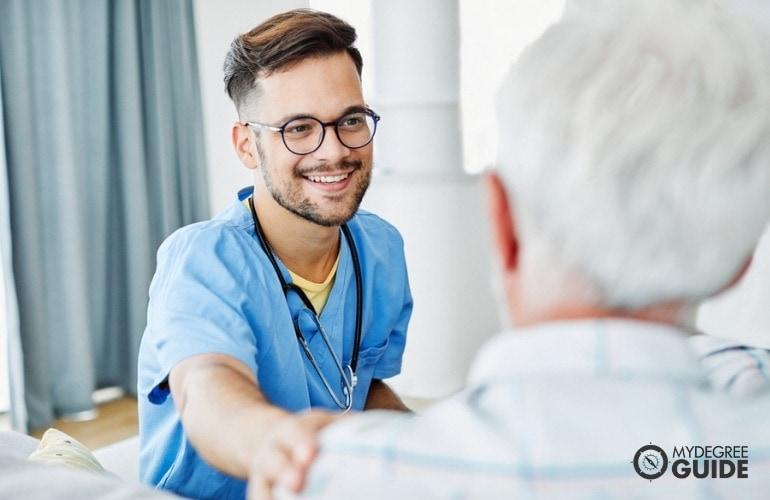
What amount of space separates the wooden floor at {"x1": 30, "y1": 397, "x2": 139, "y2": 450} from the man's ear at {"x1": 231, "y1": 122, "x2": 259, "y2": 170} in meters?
1.76

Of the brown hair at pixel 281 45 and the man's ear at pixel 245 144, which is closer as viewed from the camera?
the brown hair at pixel 281 45

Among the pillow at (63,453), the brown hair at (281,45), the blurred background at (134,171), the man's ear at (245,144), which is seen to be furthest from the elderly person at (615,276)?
the blurred background at (134,171)

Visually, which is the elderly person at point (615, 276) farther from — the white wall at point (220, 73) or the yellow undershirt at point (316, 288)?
the white wall at point (220, 73)

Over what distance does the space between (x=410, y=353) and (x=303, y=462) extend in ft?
8.63

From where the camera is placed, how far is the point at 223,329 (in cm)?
110

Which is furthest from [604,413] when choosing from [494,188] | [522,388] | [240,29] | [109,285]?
[240,29]

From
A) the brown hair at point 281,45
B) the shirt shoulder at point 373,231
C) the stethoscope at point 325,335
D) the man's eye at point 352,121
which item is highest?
the brown hair at point 281,45

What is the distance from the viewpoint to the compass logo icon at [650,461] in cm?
53

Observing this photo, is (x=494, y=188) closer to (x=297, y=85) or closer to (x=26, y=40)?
(x=297, y=85)

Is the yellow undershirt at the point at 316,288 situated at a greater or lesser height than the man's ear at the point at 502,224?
lesser

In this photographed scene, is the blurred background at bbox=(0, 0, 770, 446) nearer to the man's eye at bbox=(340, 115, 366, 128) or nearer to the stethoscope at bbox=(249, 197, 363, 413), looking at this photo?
the stethoscope at bbox=(249, 197, 363, 413)

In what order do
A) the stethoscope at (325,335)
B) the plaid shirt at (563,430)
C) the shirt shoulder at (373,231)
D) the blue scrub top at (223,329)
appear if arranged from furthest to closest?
the shirt shoulder at (373,231) → the stethoscope at (325,335) → the blue scrub top at (223,329) → the plaid shirt at (563,430)

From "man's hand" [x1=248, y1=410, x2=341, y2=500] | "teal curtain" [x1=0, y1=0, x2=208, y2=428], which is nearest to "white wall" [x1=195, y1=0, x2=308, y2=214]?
"teal curtain" [x1=0, y1=0, x2=208, y2=428]

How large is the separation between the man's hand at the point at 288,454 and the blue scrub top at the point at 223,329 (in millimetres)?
419
